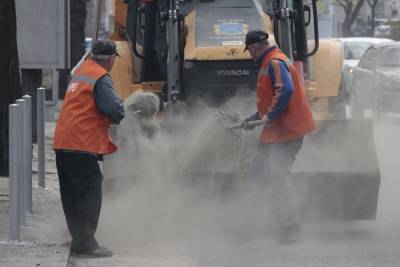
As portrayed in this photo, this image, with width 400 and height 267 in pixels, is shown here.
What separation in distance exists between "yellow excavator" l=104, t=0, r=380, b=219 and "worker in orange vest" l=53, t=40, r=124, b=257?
1.98 m

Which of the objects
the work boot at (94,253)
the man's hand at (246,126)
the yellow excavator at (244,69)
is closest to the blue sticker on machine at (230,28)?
Result: the yellow excavator at (244,69)

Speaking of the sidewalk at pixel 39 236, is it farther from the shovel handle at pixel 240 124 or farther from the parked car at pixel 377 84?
the parked car at pixel 377 84

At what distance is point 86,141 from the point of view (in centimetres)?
898

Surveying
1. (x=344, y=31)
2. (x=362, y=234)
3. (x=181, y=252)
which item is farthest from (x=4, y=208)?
(x=344, y=31)

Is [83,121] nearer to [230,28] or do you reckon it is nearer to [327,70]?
[230,28]

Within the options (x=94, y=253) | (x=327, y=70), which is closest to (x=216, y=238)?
(x=94, y=253)

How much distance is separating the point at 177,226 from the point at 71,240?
111 centimetres

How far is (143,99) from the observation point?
10.6m

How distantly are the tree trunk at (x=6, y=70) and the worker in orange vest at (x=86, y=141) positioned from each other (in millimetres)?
4634

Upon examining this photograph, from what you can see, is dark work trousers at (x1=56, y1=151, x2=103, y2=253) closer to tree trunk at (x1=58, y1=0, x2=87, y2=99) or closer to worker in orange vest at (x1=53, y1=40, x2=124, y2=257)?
worker in orange vest at (x1=53, y1=40, x2=124, y2=257)

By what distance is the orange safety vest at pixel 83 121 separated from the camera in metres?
8.98

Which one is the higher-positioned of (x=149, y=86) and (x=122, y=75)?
(x=122, y=75)

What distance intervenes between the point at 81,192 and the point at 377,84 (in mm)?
14113

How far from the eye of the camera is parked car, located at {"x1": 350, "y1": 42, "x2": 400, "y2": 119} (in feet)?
73.2
